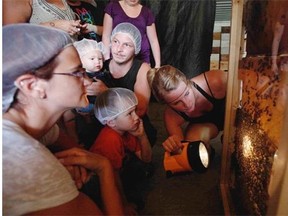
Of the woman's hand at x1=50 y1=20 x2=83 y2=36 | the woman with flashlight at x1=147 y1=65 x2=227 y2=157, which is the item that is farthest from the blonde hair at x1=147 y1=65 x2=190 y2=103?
the woman's hand at x1=50 y1=20 x2=83 y2=36

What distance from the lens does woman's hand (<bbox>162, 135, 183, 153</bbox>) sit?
1034mm

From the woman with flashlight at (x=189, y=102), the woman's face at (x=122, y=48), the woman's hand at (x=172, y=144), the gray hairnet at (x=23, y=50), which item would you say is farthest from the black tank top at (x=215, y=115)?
the gray hairnet at (x=23, y=50)

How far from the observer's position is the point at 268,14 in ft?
2.85

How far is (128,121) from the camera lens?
3.26 feet

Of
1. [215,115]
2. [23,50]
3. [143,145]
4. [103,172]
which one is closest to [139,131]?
[143,145]

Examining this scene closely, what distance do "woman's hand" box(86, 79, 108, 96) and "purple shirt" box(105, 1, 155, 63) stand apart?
0.59 feet

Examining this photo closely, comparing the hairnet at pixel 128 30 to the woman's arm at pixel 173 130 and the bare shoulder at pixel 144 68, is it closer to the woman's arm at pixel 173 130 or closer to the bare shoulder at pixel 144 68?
the bare shoulder at pixel 144 68

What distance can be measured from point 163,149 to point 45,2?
0.69 meters

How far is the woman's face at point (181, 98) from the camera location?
3.43 ft

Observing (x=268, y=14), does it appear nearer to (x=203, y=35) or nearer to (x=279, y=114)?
(x=203, y=35)

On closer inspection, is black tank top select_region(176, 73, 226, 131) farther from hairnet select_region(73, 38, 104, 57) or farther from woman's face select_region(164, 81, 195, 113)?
hairnet select_region(73, 38, 104, 57)

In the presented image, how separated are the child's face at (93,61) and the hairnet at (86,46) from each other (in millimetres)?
12

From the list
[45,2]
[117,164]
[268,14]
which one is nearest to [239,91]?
[268,14]

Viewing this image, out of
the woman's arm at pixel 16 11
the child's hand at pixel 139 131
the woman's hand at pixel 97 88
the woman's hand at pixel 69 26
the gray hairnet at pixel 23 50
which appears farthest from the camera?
the child's hand at pixel 139 131
